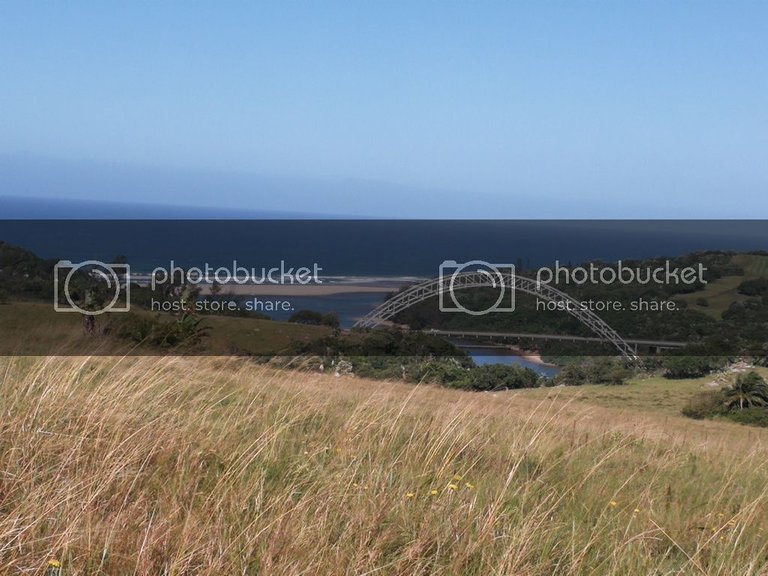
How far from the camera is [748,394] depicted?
18.4 meters

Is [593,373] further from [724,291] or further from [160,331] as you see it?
[724,291]

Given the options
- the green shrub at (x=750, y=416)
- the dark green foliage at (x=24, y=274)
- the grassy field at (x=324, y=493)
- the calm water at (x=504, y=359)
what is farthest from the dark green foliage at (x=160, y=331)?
the green shrub at (x=750, y=416)

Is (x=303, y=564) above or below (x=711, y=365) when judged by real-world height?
above

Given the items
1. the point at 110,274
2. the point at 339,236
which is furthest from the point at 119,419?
the point at 339,236

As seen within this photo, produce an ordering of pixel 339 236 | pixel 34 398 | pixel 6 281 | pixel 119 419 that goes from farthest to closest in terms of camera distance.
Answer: pixel 339 236 → pixel 6 281 → pixel 34 398 → pixel 119 419

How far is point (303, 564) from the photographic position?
9.71ft

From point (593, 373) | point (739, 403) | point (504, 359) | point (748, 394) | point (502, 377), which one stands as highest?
point (502, 377)

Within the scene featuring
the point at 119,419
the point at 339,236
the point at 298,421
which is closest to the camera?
the point at 119,419

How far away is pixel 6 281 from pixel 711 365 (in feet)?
66.8

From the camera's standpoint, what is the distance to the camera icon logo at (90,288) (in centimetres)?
1533

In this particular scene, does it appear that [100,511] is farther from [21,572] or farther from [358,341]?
[358,341]

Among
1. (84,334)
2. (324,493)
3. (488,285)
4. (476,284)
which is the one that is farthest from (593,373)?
(324,493)

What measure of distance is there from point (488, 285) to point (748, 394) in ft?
52.3

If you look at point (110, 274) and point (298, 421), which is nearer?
point (298, 421)
